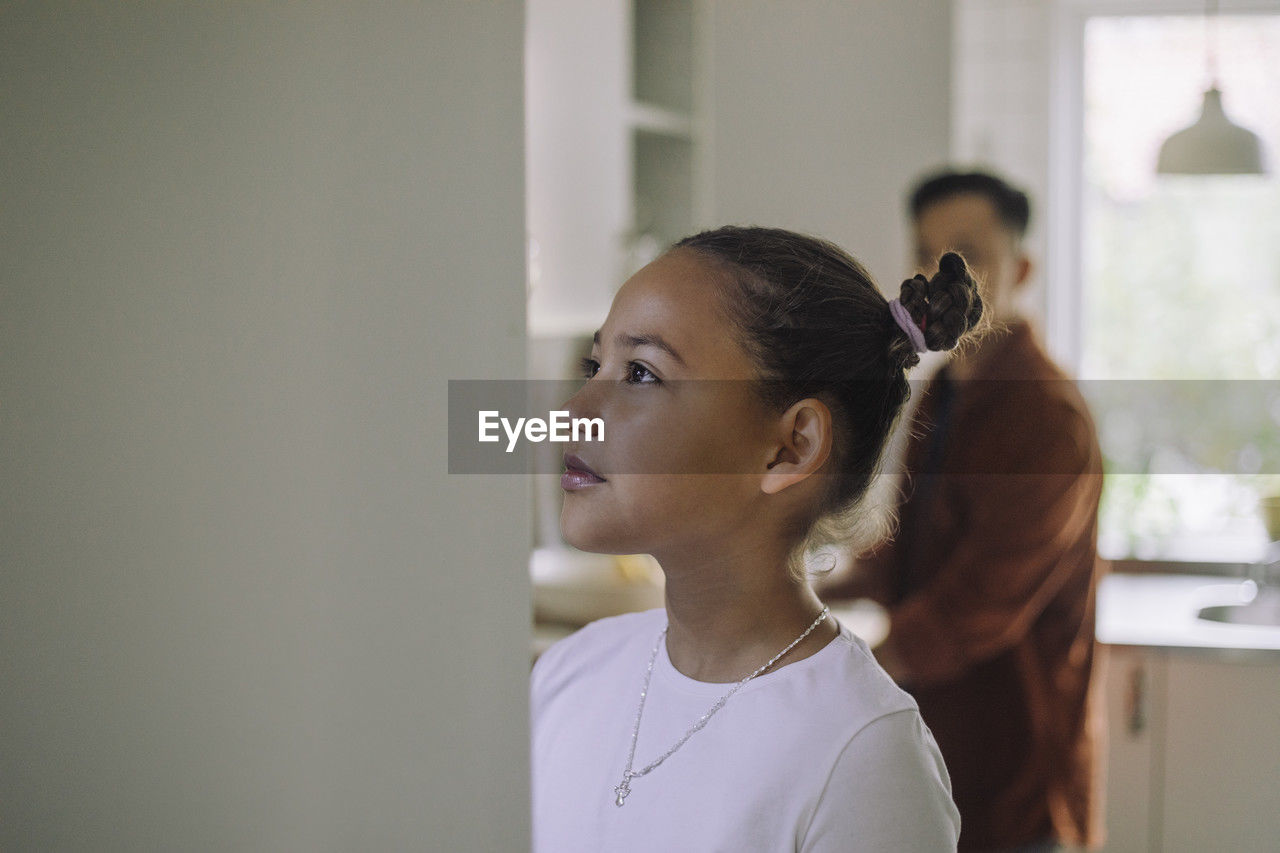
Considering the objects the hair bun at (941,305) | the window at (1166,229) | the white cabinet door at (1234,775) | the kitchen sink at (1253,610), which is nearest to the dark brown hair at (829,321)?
the hair bun at (941,305)

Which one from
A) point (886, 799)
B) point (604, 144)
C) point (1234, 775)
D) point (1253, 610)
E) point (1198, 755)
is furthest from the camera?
point (604, 144)

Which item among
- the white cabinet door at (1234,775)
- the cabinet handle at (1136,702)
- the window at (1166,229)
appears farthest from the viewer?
the window at (1166,229)

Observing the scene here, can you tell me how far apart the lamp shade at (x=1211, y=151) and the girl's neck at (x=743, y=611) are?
4.46 feet

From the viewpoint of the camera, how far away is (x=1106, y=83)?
2129mm

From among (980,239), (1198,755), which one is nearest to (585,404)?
(980,239)

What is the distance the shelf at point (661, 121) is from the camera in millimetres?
1455

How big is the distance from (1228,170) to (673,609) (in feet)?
4.61

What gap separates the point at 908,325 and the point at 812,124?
0.11 metres

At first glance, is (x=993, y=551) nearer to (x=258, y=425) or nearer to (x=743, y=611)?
(x=743, y=611)

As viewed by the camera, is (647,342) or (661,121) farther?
(661,121)

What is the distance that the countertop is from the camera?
1.30 meters

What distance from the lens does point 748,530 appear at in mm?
364

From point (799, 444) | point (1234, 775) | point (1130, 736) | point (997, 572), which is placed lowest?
point (1130, 736)

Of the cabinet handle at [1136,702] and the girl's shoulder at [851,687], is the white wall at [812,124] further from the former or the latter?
the cabinet handle at [1136,702]
